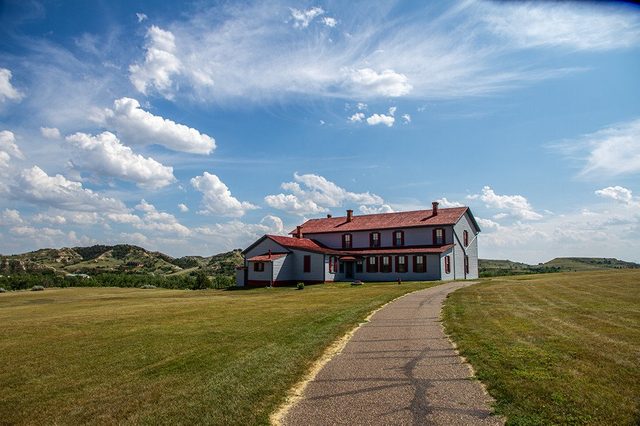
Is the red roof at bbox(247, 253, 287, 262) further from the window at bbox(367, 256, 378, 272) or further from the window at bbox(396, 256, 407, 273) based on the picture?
the window at bbox(396, 256, 407, 273)

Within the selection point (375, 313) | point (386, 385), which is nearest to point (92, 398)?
point (386, 385)

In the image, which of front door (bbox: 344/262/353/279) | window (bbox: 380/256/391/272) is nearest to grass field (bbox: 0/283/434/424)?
window (bbox: 380/256/391/272)

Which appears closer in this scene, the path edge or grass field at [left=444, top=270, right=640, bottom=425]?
grass field at [left=444, top=270, right=640, bottom=425]

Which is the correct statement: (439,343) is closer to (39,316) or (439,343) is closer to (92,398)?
(92,398)

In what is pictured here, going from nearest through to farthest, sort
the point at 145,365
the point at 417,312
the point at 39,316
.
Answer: the point at 145,365
the point at 417,312
the point at 39,316

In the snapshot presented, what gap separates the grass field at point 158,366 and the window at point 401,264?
30790mm

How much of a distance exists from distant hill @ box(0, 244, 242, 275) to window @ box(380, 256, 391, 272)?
42097 mm

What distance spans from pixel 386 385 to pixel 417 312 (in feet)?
34.3

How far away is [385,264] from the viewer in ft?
163

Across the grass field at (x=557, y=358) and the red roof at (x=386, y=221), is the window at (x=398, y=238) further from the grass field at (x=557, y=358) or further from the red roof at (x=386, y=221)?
the grass field at (x=557, y=358)

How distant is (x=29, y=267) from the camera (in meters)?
84.1

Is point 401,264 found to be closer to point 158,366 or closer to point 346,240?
point 346,240

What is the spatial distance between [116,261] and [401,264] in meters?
73.7

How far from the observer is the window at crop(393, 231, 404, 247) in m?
52.7
